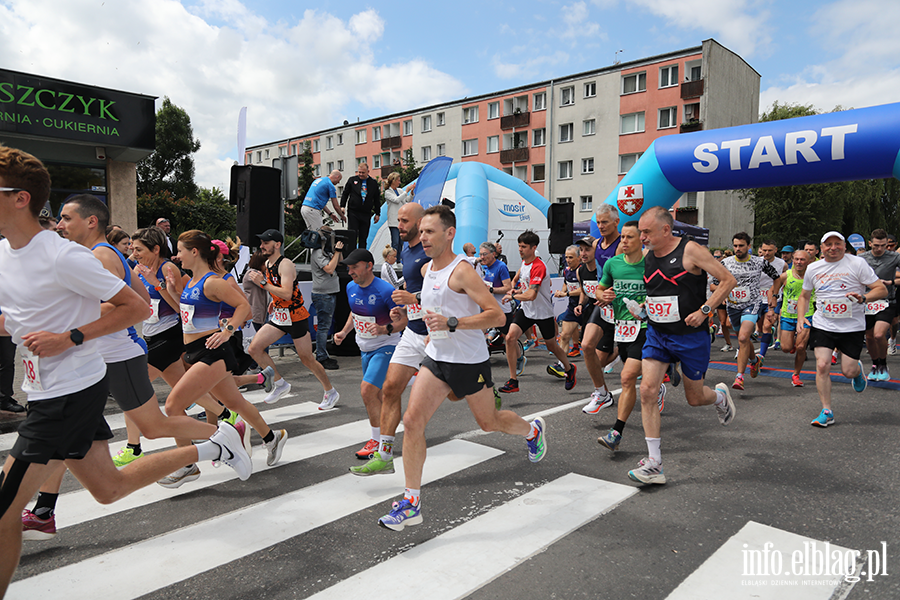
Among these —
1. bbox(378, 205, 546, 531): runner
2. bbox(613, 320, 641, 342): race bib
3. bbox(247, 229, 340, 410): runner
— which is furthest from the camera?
bbox(247, 229, 340, 410): runner

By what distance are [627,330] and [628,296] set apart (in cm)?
34

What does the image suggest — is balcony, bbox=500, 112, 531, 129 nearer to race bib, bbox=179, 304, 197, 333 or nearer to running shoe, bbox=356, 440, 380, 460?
running shoe, bbox=356, 440, 380, 460

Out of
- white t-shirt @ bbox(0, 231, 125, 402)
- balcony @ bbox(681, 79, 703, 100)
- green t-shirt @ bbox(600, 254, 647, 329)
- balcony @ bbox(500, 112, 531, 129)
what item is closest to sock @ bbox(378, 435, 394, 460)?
white t-shirt @ bbox(0, 231, 125, 402)

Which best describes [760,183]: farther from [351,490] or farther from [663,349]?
[351,490]

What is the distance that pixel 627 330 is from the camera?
5.36m

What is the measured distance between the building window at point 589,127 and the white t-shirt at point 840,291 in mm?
35982

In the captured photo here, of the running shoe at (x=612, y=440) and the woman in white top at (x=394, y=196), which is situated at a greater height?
the woman in white top at (x=394, y=196)

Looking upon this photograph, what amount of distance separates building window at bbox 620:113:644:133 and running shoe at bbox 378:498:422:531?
129 ft

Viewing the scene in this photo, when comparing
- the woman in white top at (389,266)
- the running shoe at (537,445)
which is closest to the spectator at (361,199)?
the woman in white top at (389,266)

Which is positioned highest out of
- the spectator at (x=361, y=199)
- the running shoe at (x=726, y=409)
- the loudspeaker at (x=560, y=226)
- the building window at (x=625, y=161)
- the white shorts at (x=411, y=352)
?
the building window at (x=625, y=161)

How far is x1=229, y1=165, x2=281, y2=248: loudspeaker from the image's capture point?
10422mm

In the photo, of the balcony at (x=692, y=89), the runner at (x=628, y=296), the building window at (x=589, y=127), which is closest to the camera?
the runner at (x=628, y=296)

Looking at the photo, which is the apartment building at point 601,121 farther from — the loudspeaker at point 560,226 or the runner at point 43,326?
the runner at point 43,326

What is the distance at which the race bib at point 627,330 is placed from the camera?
5.28 metres
